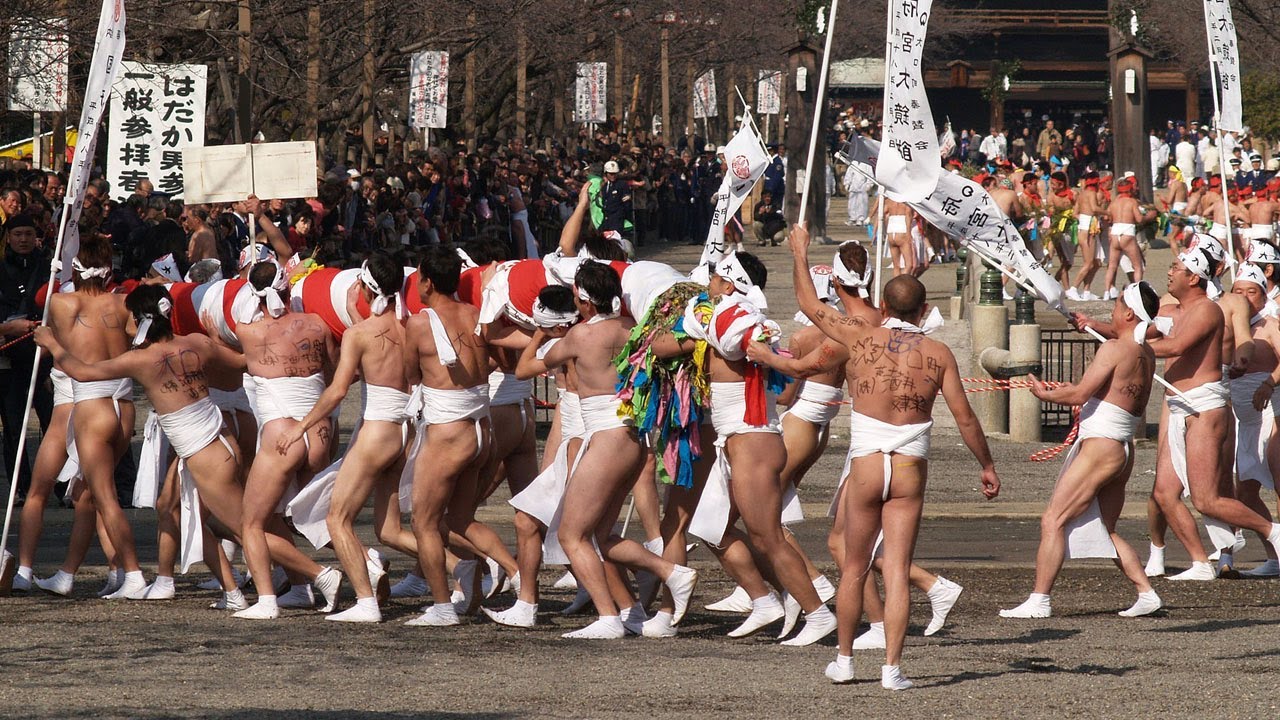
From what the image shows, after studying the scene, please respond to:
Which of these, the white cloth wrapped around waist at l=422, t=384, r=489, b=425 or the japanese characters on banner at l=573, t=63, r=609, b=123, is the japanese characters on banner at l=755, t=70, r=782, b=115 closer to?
the japanese characters on banner at l=573, t=63, r=609, b=123

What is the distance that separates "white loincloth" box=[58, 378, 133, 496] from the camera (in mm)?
9484

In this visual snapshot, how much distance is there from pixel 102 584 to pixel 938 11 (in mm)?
49754

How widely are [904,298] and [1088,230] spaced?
60.8 ft

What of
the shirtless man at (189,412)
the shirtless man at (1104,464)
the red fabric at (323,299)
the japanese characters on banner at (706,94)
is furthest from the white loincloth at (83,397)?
the japanese characters on banner at (706,94)

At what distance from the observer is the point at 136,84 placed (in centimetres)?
1816

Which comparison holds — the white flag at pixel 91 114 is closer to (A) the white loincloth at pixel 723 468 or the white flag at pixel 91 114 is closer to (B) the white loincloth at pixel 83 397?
(B) the white loincloth at pixel 83 397

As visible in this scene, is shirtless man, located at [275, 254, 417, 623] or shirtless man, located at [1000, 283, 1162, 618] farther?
shirtless man, located at [1000, 283, 1162, 618]

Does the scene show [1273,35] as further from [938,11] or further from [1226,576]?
[938,11]

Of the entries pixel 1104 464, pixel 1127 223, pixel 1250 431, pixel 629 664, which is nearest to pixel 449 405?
pixel 629 664

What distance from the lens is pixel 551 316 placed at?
8820mm

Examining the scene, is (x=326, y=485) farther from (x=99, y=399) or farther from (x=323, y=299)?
(x=99, y=399)

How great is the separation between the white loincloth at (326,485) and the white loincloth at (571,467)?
2.27ft

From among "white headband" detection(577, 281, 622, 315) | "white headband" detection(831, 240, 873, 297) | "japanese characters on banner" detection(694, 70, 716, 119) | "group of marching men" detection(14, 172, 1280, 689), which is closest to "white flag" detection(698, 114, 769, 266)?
"group of marching men" detection(14, 172, 1280, 689)

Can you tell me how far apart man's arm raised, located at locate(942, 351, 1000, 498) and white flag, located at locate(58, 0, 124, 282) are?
4.56 meters
